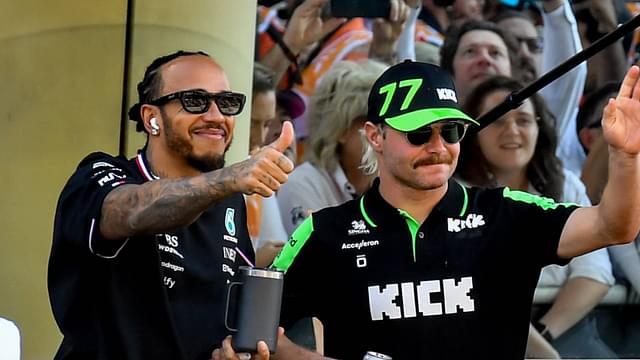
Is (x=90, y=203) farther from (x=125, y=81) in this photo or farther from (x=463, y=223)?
(x=125, y=81)

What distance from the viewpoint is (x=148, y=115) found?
3.10m

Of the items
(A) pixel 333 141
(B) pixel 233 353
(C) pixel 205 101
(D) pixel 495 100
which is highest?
(D) pixel 495 100

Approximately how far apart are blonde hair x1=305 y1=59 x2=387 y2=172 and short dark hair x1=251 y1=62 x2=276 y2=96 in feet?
0.67

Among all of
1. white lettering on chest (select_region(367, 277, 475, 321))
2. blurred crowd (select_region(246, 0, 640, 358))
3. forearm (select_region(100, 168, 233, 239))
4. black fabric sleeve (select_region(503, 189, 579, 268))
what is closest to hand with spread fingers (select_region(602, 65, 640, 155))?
black fabric sleeve (select_region(503, 189, 579, 268))

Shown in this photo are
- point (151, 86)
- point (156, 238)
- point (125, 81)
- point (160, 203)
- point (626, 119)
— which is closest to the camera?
point (160, 203)

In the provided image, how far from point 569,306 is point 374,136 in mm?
2490

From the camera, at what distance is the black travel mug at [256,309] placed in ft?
8.75

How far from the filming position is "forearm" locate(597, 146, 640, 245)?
2.74 meters

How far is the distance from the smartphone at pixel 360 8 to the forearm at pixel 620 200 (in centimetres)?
255

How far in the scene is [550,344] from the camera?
5.29 metres

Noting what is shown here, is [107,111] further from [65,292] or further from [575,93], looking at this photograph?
[575,93]

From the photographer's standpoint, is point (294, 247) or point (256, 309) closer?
point (256, 309)

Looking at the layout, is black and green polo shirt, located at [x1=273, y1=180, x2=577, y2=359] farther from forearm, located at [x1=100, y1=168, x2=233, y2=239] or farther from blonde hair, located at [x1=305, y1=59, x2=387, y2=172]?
blonde hair, located at [x1=305, y1=59, x2=387, y2=172]

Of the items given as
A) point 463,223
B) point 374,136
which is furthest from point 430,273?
point 374,136
